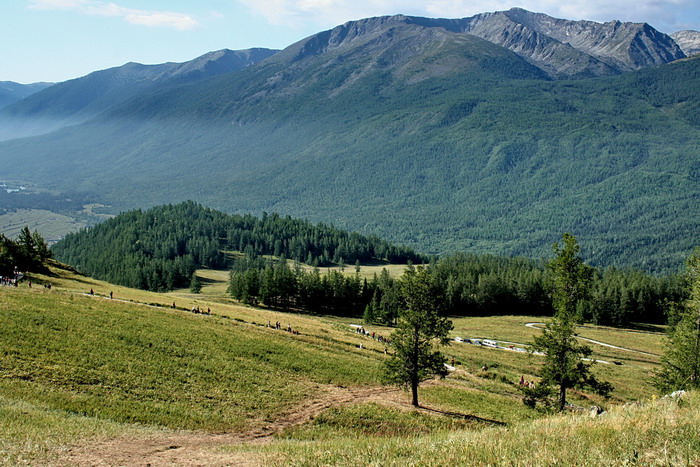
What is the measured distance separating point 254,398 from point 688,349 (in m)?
30.5

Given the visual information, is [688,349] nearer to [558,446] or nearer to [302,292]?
[558,446]

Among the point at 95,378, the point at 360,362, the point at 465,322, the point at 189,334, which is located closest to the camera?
the point at 95,378

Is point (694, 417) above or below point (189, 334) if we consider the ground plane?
above

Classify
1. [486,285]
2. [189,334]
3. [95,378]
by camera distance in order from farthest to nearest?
[486,285]
[189,334]
[95,378]

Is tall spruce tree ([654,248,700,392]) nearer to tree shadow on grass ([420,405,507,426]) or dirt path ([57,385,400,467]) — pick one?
tree shadow on grass ([420,405,507,426])

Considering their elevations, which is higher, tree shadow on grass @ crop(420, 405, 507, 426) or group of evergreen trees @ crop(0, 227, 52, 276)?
group of evergreen trees @ crop(0, 227, 52, 276)

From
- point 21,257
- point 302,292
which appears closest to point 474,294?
point 302,292

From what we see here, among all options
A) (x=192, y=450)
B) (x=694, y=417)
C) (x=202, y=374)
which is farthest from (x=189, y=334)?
(x=694, y=417)

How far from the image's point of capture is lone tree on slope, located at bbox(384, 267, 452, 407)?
3672 cm

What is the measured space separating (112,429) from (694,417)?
927 inches

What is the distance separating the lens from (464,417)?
3531 cm

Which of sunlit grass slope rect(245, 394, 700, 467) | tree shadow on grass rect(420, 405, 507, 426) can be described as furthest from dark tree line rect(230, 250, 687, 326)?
sunlit grass slope rect(245, 394, 700, 467)

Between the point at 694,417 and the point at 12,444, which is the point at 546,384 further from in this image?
the point at 12,444

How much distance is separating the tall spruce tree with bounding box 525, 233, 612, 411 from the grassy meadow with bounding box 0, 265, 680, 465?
3605 millimetres
